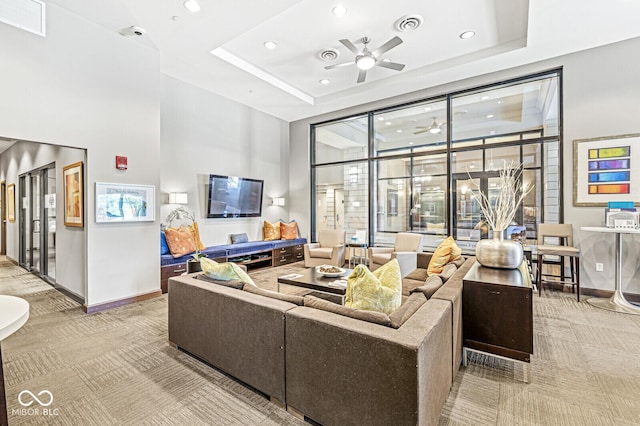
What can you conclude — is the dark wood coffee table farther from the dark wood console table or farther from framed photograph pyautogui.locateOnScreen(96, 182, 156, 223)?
framed photograph pyautogui.locateOnScreen(96, 182, 156, 223)

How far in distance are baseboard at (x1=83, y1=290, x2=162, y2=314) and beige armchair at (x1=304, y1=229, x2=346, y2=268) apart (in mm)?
2862

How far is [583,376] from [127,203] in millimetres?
5272

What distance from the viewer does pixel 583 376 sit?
2.40m

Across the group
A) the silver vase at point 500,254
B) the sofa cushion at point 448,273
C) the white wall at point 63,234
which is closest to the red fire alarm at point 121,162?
the white wall at point 63,234

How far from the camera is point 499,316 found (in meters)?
2.34

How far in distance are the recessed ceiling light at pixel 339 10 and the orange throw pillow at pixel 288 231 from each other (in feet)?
15.5

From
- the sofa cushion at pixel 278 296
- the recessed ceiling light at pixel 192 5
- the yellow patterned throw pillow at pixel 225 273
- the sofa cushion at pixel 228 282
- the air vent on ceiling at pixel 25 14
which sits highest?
the recessed ceiling light at pixel 192 5

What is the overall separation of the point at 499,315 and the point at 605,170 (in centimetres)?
370

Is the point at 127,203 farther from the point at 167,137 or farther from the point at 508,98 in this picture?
the point at 508,98

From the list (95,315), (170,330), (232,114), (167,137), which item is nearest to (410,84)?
(232,114)

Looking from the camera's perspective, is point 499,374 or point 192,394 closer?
point 192,394

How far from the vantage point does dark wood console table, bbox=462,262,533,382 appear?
2250 millimetres

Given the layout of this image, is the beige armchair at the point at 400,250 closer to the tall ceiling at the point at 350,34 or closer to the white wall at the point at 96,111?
the tall ceiling at the point at 350,34

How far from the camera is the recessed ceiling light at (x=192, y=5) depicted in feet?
11.3
